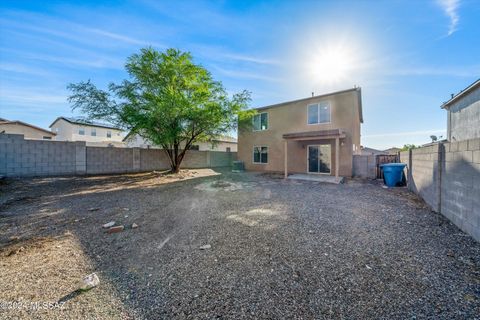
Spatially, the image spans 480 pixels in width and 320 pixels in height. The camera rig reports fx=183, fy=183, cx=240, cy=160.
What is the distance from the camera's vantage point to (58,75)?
8.80 metres

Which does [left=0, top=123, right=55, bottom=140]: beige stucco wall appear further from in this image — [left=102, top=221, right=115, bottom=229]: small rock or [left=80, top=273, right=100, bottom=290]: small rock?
[left=80, top=273, right=100, bottom=290]: small rock

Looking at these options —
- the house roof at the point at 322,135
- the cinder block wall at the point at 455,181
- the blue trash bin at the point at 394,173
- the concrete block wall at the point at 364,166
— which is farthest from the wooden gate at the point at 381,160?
the cinder block wall at the point at 455,181

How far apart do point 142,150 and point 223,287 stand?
13.5 m

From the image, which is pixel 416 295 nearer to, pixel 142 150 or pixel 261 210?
pixel 261 210

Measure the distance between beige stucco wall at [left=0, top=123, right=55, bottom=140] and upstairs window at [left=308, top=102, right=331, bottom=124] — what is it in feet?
87.5

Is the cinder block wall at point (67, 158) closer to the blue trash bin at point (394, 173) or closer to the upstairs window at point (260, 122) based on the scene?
the upstairs window at point (260, 122)

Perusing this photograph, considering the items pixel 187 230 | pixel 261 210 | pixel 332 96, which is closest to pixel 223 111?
pixel 332 96

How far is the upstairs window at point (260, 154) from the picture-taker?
14.3 meters

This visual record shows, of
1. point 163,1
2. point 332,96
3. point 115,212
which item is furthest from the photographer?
point 332,96

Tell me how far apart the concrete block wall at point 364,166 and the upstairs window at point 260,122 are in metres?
6.50

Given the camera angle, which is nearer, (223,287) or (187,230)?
(223,287)

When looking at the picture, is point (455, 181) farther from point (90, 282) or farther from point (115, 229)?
point (115, 229)

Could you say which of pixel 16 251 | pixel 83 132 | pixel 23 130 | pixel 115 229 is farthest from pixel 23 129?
pixel 115 229

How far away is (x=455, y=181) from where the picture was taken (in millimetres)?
3684
